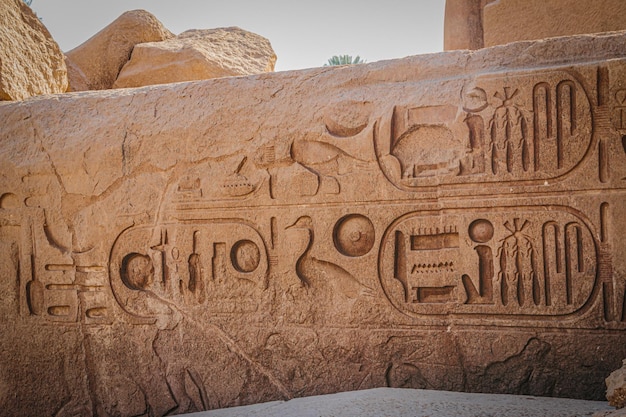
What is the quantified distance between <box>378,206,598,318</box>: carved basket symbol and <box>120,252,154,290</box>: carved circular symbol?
1.32 meters

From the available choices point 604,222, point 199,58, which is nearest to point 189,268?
point 604,222

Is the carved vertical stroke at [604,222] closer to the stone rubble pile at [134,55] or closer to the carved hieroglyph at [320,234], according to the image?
the carved hieroglyph at [320,234]

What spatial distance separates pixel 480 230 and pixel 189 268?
1.54m

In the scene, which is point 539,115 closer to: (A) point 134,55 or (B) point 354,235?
(B) point 354,235

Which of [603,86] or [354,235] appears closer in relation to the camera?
[603,86]

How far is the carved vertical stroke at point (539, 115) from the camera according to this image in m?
2.88

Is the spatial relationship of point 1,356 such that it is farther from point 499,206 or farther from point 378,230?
point 499,206

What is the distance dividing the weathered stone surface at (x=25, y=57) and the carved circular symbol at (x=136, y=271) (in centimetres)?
157

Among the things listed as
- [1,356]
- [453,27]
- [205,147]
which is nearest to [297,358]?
[205,147]

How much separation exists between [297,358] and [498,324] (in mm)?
1008

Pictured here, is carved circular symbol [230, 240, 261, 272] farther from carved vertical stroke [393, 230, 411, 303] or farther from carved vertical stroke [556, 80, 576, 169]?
carved vertical stroke [556, 80, 576, 169]

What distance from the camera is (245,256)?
3.35 m

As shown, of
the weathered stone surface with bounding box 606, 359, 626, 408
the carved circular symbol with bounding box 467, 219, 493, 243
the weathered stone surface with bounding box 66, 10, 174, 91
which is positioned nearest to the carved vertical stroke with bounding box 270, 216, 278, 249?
the carved circular symbol with bounding box 467, 219, 493, 243

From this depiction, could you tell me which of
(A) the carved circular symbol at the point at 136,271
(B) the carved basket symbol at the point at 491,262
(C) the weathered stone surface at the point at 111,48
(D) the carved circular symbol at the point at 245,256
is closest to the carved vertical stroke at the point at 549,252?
(B) the carved basket symbol at the point at 491,262
